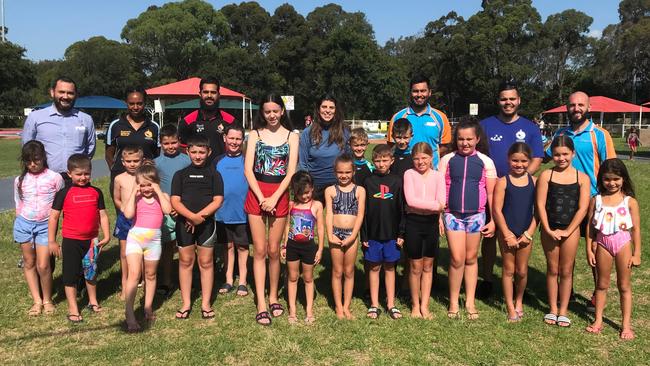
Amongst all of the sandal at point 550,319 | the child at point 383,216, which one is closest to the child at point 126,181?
the child at point 383,216

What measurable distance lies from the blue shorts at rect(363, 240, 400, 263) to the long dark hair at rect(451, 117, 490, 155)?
1047 millimetres

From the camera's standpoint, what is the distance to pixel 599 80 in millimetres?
48500

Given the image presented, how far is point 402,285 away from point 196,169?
2439 mm

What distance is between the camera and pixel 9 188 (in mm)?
11648

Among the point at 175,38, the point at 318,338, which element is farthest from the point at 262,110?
the point at 175,38

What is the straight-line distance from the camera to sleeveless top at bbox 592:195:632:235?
3957mm

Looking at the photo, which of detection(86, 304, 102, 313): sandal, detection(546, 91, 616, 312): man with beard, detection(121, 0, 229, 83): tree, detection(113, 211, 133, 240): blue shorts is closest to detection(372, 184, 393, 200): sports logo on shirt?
detection(546, 91, 616, 312): man with beard

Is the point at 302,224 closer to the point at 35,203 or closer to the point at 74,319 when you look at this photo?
the point at 74,319

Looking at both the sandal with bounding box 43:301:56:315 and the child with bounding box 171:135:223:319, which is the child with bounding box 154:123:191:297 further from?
the sandal with bounding box 43:301:56:315

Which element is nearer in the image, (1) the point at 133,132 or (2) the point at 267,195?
(2) the point at 267,195

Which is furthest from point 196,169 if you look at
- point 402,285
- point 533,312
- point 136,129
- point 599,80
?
point 599,80

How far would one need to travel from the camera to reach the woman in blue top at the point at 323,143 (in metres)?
4.51

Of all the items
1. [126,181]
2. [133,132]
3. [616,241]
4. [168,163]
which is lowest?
[616,241]

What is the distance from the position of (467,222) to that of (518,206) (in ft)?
1.47
